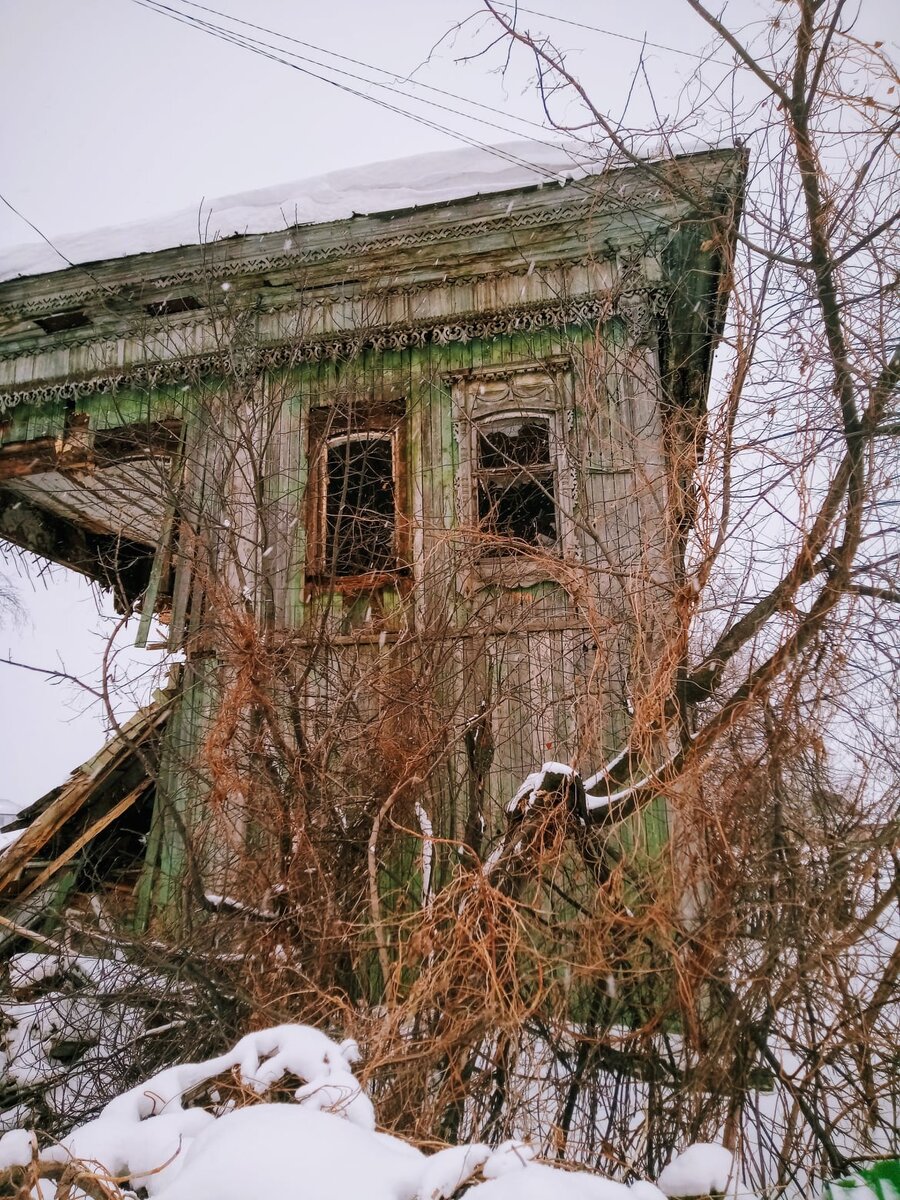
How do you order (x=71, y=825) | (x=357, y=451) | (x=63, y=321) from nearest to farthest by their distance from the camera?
(x=71, y=825), (x=357, y=451), (x=63, y=321)

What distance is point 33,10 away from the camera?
1780 cm

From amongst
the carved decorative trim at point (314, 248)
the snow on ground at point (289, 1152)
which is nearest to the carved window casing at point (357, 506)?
the carved decorative trim at point (314, 248)

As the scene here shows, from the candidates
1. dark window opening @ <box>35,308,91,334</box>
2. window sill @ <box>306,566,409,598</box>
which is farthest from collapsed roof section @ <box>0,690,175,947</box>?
dark window opening @ <box>35,308,91,334</box>

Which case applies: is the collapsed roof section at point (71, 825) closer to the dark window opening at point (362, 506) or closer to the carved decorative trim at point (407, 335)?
the dark window opening at point (362, 506)

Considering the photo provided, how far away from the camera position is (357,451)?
26.0 ft

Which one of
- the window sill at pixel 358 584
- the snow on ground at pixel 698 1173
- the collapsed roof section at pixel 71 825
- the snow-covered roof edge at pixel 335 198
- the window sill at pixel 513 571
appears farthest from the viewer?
the snow-covered roof edge at pixel 335 198

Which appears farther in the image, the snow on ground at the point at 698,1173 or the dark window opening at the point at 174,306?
the dark window opening at the point at 174,306

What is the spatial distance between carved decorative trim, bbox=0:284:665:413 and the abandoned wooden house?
29 mm

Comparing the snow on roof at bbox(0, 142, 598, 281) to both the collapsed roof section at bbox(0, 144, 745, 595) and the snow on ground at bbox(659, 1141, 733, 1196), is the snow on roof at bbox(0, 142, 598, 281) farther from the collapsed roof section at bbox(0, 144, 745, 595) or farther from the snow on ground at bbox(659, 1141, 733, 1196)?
the snow on ground at bbox(659, 1141, 733, 1196)

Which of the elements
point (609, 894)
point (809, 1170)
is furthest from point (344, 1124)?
point (809, 1170)

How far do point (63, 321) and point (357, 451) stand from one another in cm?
357

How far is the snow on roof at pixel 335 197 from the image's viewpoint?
7.36 meters

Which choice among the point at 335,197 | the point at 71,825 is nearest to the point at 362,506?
the point at 335,197

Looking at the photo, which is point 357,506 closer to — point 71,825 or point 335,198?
point 335,198
